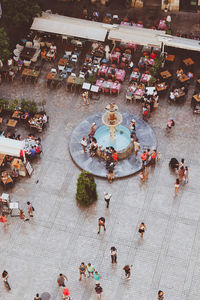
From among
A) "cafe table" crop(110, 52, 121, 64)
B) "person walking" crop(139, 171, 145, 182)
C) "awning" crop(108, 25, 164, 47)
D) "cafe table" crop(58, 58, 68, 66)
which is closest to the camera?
"person walking" crop(139, 171, 145, 182)

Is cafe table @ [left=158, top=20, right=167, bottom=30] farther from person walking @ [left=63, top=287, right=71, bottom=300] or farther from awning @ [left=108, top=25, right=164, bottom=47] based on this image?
person walking @ [left=63, top=287, right=71, bottom=300]

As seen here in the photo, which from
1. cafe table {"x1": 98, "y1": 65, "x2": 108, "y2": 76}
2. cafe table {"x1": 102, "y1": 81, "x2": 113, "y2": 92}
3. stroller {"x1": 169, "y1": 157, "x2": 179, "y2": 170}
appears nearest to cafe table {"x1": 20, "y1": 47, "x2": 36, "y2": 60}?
cafe table {"x1": 98, "y1": 65, "x2": 108, "y2": 76}

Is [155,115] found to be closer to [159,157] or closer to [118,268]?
[159,157]

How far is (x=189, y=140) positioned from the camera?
108ft

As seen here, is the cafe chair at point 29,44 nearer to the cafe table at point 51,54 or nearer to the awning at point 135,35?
the cafe table at point 51,54

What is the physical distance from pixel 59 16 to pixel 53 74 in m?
5.01

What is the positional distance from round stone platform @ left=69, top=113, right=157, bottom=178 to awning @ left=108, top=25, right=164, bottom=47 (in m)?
6.03

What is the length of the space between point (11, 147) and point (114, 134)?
22.2ft

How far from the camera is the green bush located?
2900 centimetres

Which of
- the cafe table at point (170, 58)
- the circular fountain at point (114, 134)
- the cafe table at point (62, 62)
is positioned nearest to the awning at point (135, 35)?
the cafe table at point (170, 58)

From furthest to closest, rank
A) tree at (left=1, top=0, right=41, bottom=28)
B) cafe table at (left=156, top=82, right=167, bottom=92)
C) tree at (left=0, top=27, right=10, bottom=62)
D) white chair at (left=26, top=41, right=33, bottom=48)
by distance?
white chair at (left=26, top=41, right=33, bottom=48) < tree at (left=1, top=0, right=41, bottom=28) < cafe table at (left=156, top=82, right=167, bottom=92) < tree at (left=0, top=27, right=10, bottom=62)

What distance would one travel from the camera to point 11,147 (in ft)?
99.0

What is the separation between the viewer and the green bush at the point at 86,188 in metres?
29.0

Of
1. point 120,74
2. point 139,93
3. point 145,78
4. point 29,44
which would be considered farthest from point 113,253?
point 29,44
